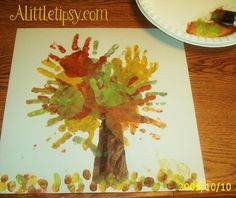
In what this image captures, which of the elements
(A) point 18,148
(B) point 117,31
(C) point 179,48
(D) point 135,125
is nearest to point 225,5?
(C) point 179,48

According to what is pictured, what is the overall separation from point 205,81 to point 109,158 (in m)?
0.25

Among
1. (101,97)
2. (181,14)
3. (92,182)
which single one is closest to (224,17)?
(181,14)

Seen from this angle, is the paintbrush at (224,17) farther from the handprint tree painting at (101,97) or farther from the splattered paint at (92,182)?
the splattered paint at (92,182)

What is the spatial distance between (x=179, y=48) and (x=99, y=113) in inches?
9.3

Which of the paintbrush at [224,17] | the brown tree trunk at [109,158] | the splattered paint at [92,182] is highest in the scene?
the paintbrush at [224,17]

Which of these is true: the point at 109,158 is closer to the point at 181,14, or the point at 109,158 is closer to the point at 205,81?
the point at 205,81

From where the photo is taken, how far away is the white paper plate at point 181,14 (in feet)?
1.86

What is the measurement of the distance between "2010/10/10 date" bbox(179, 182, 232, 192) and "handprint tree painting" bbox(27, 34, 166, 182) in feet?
0.33

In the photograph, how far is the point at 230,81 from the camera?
21.9 inches

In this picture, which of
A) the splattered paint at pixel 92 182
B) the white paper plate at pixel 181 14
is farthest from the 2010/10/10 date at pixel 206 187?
the white paper plate at pixel 181 14

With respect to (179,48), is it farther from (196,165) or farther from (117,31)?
(196,165)

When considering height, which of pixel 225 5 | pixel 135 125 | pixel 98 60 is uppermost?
pixel 225 5

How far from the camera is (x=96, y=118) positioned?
506 mm

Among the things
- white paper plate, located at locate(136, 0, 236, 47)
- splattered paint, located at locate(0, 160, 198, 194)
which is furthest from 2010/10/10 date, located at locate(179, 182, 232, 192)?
white paper plate, located at locate(136, 0, 236, 47)
